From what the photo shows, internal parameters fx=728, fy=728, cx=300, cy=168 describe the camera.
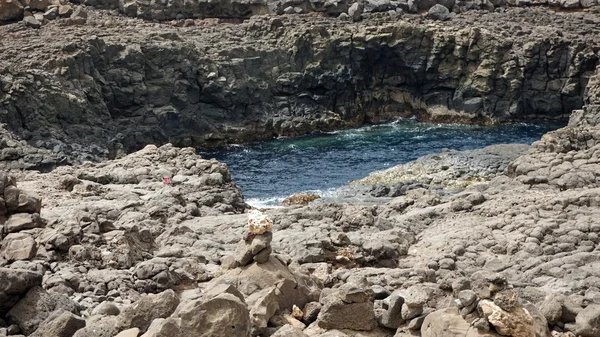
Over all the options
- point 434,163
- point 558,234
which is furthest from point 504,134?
point 558,234

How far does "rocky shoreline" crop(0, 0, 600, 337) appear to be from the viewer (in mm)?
11094

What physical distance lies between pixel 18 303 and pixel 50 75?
42.5 m

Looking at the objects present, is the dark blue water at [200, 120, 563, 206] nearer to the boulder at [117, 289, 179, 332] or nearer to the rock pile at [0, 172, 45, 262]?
the rock pile at [0, 172, 45, 262]

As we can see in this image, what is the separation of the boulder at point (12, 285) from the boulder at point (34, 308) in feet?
0.32

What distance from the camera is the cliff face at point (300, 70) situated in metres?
55.8

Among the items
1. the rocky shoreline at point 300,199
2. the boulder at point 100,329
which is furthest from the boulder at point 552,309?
the boulder at point 100,329

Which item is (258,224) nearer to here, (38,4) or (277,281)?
(277,281)

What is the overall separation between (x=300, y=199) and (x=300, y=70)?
1147 inches

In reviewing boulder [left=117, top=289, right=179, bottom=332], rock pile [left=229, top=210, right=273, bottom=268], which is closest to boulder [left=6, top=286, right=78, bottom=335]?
boulder [left=117, top=289, right=179, bottom=332]

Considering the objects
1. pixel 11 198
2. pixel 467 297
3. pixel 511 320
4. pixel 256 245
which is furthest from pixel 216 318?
pixel 11 198

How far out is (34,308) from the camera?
1168cm

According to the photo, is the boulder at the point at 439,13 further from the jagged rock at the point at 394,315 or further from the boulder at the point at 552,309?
the jagged rock at the point at 394,315

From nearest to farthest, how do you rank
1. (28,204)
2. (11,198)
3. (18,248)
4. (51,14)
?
(18,248)
(11,198)
(28,204)
(51,14)

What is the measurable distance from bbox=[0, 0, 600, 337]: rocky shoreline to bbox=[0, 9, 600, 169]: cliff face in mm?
170
